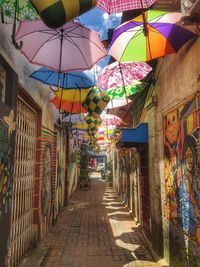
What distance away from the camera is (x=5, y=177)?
4.19m

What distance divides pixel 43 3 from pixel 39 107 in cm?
488

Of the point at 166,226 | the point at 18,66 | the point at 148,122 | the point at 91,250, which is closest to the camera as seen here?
the point at 18,66

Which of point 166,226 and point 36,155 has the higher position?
point 36,155

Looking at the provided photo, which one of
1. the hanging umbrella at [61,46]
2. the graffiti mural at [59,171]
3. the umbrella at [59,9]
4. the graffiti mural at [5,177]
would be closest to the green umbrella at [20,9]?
the hanging umbrella at [61,46]

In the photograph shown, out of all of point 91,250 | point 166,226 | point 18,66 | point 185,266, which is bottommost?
point 91,250

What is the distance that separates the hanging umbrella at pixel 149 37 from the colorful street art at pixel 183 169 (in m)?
1.02

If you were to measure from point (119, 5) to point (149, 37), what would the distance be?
949 millimetres

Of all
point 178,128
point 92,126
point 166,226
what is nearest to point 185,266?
point 166,226

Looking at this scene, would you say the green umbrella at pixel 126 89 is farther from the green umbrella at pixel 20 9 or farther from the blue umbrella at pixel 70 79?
the green umbrella at pixel 20 9

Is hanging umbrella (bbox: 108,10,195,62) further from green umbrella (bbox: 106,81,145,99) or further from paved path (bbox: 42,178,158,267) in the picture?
paved path (bbox: 42,178,158,267)

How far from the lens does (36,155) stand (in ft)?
23.3

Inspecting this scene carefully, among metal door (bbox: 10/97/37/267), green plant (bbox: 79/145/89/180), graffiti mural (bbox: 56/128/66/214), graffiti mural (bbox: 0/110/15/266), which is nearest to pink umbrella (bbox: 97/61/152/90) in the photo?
metal door (bbox: 10/97/37/267)

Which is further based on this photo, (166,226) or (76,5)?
(166,226)

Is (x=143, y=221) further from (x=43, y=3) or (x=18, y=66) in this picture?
(x=43, y=3)
